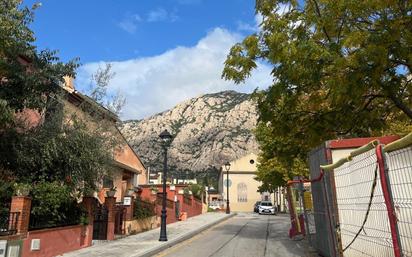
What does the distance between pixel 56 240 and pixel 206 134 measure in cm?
11379

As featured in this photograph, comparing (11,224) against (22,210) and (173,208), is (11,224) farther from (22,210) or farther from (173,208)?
(173,208)

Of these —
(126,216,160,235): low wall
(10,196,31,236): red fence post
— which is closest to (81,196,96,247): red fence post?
(10,196,31,236): red fence post

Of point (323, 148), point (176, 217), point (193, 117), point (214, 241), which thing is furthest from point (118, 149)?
point (193, 117)

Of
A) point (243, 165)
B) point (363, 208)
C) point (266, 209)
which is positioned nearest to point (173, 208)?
point (363, 208)

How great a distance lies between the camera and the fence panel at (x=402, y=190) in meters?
5.36

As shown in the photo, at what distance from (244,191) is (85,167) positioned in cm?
7717

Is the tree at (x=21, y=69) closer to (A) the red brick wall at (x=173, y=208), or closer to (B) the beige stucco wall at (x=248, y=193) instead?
(A) the red brick wall at (x=173, y=208)

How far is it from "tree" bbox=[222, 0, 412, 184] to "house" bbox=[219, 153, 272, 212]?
71380mm

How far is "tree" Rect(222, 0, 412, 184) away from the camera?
12500mm

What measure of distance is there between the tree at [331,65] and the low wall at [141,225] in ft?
27.1

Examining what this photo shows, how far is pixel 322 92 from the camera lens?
53.5 feet

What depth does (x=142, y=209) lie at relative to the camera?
23219 millimetres

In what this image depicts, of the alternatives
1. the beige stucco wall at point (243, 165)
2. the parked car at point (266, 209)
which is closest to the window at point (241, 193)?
the beige stucco wall at point (243, 165)

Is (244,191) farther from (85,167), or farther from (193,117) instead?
(85,167)
